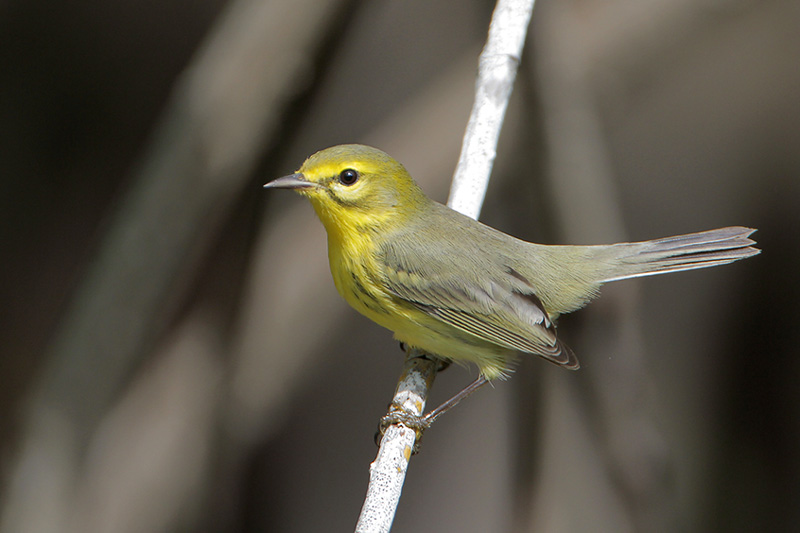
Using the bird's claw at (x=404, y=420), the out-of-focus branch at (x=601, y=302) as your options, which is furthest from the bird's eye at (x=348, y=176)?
the out-of-focus branch at (x=601, y=302)

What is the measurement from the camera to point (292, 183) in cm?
300

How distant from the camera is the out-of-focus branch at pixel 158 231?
3.56 meters

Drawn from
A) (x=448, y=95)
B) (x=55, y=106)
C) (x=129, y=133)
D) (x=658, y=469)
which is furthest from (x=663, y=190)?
(x=55, y=106)

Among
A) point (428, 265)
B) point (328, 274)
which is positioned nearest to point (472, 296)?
point (428, 265)

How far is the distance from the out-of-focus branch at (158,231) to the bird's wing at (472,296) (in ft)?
3.73

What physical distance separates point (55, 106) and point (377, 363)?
8.40 ft

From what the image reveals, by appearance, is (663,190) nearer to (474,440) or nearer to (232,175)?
(474,440)

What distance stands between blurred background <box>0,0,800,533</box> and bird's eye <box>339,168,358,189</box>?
0.95 meters

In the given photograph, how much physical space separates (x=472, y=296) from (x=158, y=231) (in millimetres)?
1584

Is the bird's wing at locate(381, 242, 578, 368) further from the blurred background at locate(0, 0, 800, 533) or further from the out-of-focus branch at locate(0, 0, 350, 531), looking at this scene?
the out-of-focus branch at locate(0, 0, 350, 531)

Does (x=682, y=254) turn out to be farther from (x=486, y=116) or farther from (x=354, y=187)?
(x=354, y=187)

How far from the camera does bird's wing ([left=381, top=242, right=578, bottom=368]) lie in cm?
313

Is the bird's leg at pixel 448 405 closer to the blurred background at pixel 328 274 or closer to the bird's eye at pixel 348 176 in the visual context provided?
the blurred background at pixel 328 274

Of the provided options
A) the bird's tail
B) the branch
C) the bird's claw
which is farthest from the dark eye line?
the bird's tail
